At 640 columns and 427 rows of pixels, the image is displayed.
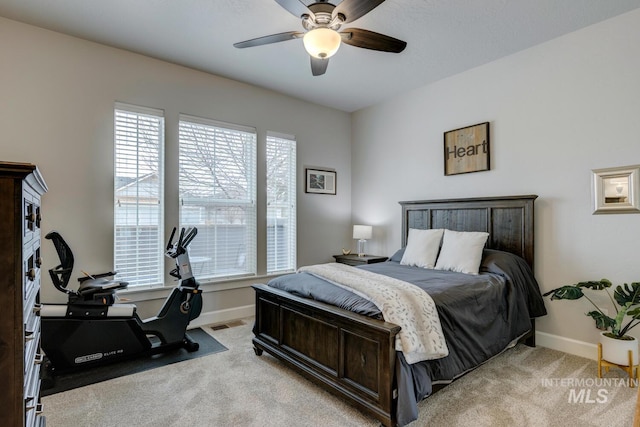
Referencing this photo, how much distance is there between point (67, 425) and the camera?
1.99 m

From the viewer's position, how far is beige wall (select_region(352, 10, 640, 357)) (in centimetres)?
278

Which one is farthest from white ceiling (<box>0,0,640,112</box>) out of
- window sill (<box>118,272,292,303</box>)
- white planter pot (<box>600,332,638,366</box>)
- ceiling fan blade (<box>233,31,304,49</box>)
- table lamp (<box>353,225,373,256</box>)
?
white planter pot (<box>600,332,638,366</box>)

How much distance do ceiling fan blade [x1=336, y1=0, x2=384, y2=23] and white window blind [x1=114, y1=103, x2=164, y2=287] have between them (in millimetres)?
2350

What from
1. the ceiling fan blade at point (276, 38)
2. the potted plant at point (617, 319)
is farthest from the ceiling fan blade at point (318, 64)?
the potted plant at point (617, 319)

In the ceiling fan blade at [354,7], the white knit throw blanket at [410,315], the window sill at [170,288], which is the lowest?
the window sill at [170,288]

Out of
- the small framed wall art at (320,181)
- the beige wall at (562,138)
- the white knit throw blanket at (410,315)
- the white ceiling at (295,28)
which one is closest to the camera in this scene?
the white knit throw blanket at (410,315)

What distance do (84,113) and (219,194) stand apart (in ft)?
4.95

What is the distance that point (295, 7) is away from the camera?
209 centimetres

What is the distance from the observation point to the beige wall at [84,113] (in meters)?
2.88

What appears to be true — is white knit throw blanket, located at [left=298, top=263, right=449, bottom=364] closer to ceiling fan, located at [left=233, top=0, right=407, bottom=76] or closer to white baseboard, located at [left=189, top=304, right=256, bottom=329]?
ceiling fan, located at [left=233, top=0, right=407, bottom=76]

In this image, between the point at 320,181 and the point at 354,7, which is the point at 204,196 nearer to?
the point at 320,181

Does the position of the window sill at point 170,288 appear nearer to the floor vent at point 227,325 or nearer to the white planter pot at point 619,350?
the floor vent at point 227,325

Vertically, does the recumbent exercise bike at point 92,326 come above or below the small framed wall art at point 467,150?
below

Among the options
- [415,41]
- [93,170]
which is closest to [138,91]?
[93,170]
